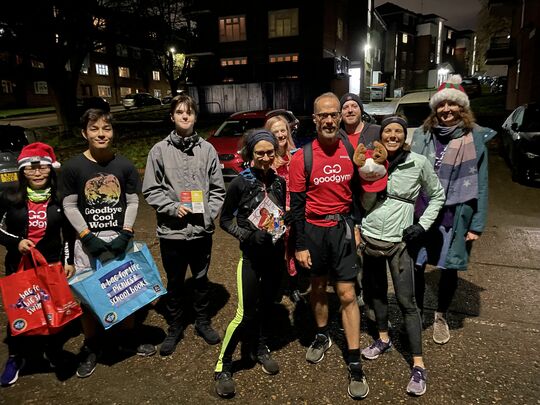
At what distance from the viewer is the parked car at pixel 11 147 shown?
786 cm

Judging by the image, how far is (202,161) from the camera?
11.3 ft

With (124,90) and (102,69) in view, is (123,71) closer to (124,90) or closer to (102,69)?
(124,90)

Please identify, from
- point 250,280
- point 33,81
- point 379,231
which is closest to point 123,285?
point 250,280

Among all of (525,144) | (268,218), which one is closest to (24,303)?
(268,218)

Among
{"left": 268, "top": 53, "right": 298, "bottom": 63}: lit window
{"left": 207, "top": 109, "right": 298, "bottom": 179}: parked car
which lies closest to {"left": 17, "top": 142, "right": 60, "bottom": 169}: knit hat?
{"left": 207, "top": 109, "right": 298, "bottom": 179}: parked car

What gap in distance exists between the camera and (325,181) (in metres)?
2.97

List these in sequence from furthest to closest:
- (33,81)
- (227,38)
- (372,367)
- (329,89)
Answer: (33,81), (227,38), (329,89), (372,367)

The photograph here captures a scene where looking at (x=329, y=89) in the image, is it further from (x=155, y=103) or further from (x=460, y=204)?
(x=460, y=204)

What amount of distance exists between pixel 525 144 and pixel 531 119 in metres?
1.15

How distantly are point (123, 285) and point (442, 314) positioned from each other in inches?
111

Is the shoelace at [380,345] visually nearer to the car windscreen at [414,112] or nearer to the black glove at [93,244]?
the black glove at [93,244]

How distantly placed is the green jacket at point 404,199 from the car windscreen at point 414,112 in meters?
7.55

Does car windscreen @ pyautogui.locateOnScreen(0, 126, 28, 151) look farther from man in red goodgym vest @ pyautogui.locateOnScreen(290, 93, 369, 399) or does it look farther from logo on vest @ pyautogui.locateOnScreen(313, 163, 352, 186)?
logo on vest @ pyautogui.locateOnScreen(313, 163, 352, 186)

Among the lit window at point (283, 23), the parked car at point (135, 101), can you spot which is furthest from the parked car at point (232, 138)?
the parked car at point (135, 101)
